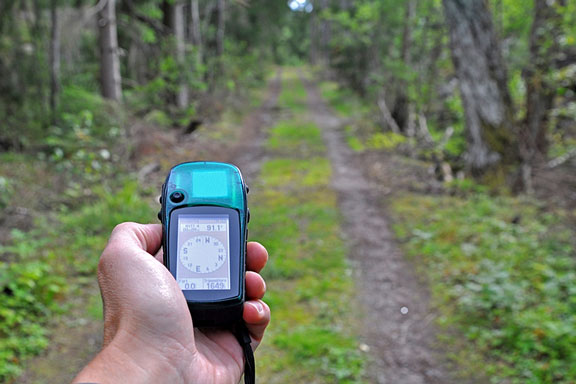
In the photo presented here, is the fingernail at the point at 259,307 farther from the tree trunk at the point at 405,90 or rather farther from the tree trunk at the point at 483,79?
the tree trunk at the point at 405,90

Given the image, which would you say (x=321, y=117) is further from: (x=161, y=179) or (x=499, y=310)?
(x=499, y=310)

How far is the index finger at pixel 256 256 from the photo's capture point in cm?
212

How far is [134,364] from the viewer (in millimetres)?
1588

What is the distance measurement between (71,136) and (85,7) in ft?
17.9

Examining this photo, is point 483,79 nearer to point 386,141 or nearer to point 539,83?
point 539,83

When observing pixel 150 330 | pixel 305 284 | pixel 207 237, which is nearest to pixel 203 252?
pixel 207 237

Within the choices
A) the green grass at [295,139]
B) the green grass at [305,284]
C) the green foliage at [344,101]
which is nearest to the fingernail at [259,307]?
the green grass at [305,284]

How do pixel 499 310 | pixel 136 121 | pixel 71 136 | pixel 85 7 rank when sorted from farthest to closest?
pixel 85 7 → pixel 136 121 → pixel 71 136 → pixel 499 310

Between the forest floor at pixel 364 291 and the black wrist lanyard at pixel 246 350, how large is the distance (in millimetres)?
2273

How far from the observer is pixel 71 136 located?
313 inches

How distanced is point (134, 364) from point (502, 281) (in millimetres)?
4370

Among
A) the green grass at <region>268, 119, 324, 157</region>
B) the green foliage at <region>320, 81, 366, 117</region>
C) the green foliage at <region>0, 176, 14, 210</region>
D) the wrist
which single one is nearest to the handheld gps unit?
the wrist

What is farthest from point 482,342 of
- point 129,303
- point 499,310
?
point 129,303

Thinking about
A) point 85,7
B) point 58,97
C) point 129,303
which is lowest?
point 129,303
